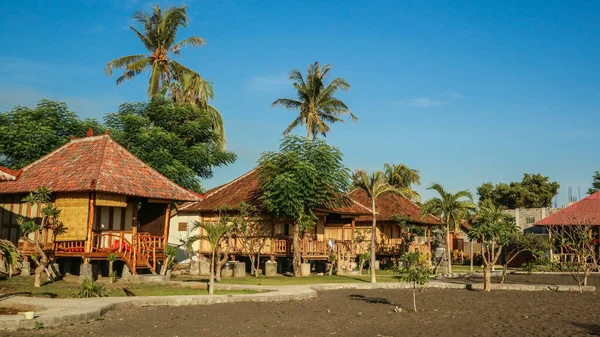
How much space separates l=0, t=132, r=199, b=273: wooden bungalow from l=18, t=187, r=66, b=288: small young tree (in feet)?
1.06

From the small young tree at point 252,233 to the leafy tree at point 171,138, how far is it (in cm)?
601

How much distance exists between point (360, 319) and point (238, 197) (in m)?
17.8

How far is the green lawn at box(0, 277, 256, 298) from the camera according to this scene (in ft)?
59.1

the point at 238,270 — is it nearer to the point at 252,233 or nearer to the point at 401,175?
the point at 252,233

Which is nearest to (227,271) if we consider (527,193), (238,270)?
(238,270)

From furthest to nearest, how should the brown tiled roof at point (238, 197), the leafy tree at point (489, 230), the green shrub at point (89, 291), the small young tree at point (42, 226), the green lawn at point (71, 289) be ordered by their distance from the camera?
the brown tiled roof at point (238, 197) → the leafy tree at point (489, 230) → the small young tree at point (42, 226) → the green lawn at point (71, 289) → the green shrub at point (89, 291)

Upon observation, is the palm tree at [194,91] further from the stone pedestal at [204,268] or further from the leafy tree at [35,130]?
the stone pedestal at [204,268]

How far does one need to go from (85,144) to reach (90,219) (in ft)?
16.9

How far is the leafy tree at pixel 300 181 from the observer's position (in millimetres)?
27344

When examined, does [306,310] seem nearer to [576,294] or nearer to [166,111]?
[576,294]

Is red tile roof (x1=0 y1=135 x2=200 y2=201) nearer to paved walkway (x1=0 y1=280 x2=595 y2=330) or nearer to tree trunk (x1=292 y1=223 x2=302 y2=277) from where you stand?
paved walkway (x1=0 y1=280 x2=595 y2=330)

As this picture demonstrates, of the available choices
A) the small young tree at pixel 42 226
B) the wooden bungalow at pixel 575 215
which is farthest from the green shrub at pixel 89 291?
the wooden bungalow at pixel 575 215

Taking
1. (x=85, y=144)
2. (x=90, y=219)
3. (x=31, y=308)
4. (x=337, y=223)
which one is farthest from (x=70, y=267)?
(x=337, y=223)

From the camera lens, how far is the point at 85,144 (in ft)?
83.7
